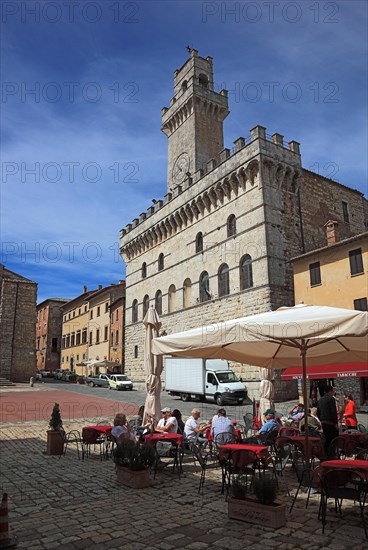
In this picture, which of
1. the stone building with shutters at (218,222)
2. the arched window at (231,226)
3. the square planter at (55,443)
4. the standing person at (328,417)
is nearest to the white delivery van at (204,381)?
the stone building with shutters at (218,222)

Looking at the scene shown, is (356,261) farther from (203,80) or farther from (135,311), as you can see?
(203,80)

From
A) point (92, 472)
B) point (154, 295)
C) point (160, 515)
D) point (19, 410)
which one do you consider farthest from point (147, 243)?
point (160, 515)

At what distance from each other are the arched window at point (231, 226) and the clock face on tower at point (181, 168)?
8793 millimetres

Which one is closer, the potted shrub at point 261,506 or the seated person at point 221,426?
the potted shrub at point 261,506

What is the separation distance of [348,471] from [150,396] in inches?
255

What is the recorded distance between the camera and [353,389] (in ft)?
65.2

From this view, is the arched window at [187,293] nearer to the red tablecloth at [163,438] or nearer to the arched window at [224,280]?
the arched window at [224,280]

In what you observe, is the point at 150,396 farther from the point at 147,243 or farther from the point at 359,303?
the point at 147,243

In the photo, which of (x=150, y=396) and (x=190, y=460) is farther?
(x=150, y=396)

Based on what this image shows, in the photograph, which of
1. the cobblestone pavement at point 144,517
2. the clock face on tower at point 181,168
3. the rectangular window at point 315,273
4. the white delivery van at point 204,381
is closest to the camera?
the cobblestone pavement at point 144,517

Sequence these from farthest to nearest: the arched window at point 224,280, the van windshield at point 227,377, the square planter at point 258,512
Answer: the arched window at point 224,280, the van windshield at point 227,377, the square planter at point 258,512

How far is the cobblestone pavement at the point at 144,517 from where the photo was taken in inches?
169

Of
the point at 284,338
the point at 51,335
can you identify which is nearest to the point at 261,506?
the point at 284,338

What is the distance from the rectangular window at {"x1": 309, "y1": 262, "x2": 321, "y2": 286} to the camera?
2155cm
